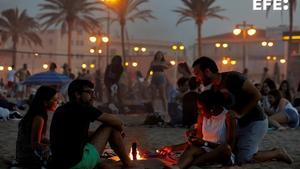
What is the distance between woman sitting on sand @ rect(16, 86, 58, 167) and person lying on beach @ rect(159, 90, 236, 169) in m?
1.52

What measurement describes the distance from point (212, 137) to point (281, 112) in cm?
623

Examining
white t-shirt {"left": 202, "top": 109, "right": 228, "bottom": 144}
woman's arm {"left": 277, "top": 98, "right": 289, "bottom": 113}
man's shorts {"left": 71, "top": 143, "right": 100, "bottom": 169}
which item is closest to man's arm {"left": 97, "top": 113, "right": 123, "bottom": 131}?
man's shorts {"left": 71, "top": 143, "right": 100, "bottom": 169}

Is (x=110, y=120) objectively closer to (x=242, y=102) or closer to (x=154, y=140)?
(x=242, y=102)

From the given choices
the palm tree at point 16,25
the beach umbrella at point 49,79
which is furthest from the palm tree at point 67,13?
the beach umbrella at point 49,79

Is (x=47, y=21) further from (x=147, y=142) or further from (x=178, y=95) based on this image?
(x=147, y=142)

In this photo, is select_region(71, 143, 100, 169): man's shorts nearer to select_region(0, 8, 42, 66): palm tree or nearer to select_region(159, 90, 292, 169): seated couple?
select_region(159, 90, 292, 169): seated couple

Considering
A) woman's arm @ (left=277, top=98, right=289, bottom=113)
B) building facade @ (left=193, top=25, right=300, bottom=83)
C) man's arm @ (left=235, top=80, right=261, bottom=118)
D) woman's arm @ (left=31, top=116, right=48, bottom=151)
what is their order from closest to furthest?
woman's arm @ (left=31, top=116, right=48, bottom=151) < man's arm @ (left=235, top=80, right=261, bottom=118) < woman's arm @ (left=277, top=98, right=289, bottom=113) < building facade @ (left=193, top=25, right=300, bottom=83)

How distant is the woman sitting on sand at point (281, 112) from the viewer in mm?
12016

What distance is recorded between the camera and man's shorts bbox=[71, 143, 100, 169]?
5.44m

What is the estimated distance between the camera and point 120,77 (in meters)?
17.0

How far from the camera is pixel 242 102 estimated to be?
636 centimetres

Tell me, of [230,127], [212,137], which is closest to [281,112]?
[212,137]

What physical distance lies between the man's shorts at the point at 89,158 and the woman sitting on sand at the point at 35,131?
2.55ft

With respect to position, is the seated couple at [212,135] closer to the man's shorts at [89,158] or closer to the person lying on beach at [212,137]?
the person lying on beach at [212,137]
